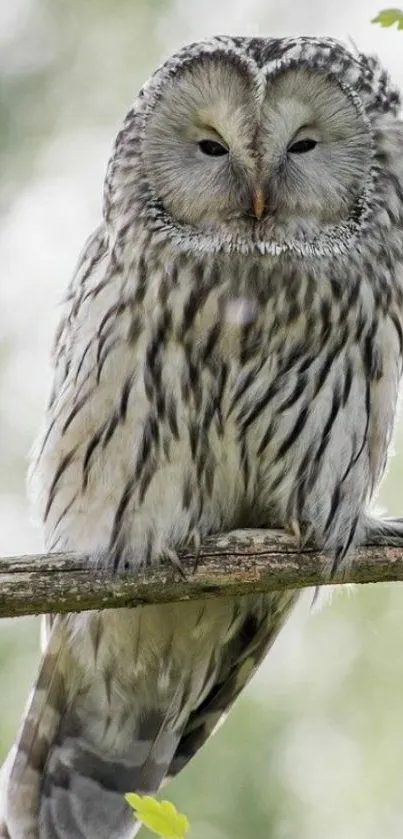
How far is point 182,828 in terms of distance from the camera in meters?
2.55

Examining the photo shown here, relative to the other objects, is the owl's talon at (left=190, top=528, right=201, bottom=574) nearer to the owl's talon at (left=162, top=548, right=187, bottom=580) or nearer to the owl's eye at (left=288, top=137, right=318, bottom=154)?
the owl's talon at (left=162, top=548, right=187, bottom=580)

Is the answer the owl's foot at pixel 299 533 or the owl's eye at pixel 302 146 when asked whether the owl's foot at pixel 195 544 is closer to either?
the owl's foot at pixel 299 533

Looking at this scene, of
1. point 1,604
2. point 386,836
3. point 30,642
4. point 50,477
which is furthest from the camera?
point 30,642

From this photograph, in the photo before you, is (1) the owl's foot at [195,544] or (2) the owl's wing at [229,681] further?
(2) the owl's wing at [229,681]

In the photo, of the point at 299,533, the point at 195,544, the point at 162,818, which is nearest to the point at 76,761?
the point at 195,544

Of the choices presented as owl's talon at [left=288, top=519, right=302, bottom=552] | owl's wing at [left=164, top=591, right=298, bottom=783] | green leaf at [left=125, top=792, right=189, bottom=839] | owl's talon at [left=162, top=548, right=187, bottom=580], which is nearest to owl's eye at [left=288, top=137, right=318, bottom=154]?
owl's talon at [left=288, top=519, right=302, bottom=552]

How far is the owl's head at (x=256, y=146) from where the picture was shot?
168 inches

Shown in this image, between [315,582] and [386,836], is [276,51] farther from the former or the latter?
[386,836]

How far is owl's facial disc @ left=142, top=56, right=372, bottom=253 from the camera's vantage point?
4242 millimetres

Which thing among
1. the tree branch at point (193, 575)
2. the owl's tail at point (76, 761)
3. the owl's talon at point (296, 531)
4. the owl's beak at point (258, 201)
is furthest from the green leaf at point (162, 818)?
the owl's tail at point (76, 761)

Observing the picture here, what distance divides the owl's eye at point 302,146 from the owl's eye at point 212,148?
188mm

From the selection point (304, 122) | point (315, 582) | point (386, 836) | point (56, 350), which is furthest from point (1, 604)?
point (386, 836)

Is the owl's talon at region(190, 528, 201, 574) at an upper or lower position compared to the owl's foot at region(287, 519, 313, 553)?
lower

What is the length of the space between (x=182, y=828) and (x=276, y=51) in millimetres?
2466
